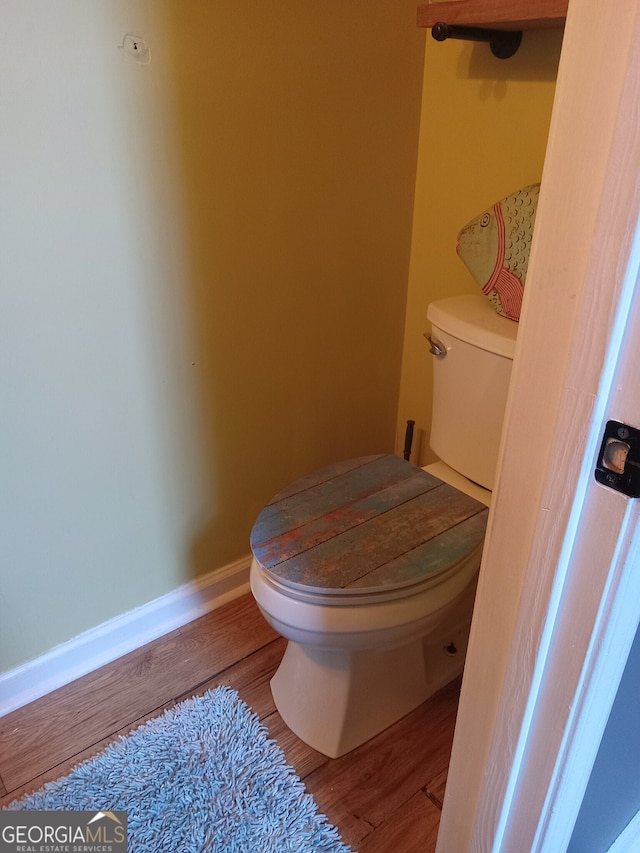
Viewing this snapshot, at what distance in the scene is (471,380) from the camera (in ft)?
4.29

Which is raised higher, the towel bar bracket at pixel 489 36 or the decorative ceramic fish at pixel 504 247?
the towel bar bracket at pixel 489 36

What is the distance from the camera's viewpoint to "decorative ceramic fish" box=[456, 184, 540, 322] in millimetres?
1201

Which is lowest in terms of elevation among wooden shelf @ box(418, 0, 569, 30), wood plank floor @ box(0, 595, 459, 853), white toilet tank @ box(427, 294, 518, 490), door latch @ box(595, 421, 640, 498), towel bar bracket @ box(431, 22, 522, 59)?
wood plank floor @ box(0, 595, 459, 853)

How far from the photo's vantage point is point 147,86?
114cm

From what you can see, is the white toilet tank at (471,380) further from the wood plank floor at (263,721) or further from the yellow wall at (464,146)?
the wood plank floor at (263,721)

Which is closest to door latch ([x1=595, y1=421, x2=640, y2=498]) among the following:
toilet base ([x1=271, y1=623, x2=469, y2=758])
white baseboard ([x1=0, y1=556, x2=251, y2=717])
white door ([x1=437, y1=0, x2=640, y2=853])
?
white door ([x1=437, y1=0, x2=640, y2=853])

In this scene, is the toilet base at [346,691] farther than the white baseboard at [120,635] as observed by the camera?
No

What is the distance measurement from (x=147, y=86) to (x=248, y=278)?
0.41 m

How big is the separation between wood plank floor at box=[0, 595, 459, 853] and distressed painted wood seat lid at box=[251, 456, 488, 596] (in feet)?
1.40

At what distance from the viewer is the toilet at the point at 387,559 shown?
3.76ft

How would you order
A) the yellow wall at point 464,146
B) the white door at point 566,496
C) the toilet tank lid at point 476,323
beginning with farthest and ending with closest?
the yellow wall at point 464,146
the toilet tank lid at point 476,323
the white door at point 566,496

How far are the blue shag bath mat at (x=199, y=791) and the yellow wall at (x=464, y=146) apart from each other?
0.96 metres

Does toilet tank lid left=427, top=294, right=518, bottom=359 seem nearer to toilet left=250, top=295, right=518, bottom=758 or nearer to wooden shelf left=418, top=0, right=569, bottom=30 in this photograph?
toilet left=250, top=295, right=518, bottom=758

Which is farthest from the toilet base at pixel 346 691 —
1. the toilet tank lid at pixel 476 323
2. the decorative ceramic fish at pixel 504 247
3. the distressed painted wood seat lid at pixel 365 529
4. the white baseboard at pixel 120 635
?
the decorative ceramic fish at pixel 504 247
